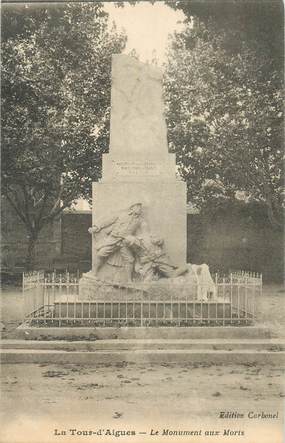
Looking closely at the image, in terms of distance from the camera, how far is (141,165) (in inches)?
462

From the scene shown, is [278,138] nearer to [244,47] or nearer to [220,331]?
[244,47]

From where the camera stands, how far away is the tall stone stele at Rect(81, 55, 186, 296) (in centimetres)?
1145

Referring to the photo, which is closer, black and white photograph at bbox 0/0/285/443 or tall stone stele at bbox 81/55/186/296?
black and white photograph at bbox 0/0/285/443

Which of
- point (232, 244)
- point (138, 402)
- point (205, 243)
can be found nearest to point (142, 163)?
point (138, 402)

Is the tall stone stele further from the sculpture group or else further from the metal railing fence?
the metal railing fence

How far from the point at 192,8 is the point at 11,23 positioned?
554cm

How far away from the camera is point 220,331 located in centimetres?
966

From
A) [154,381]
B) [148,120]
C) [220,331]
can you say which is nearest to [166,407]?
[154,381]

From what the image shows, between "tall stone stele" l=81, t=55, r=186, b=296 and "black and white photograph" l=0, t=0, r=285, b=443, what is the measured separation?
0.03 metres

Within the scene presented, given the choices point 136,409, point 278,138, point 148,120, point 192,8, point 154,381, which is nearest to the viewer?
point 136,409

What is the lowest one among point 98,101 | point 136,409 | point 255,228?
point 136,409

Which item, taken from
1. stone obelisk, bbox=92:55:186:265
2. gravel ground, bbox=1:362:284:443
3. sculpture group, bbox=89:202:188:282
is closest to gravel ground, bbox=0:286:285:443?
gravel ground, bbox=1:362:284:443

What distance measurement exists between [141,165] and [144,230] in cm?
139

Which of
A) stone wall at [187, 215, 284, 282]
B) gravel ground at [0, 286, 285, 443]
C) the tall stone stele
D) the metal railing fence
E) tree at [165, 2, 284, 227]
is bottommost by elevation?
gravel ground at [0, 286, 285, 443]
